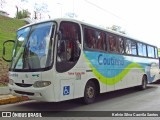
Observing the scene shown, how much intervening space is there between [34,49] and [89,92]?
8.98 ft

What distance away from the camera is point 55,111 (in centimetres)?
855

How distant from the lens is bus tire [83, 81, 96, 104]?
965 cm

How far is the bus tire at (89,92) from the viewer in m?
9.65

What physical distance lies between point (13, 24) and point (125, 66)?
2287 centimetres

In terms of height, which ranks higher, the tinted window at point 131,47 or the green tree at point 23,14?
the green tree at point 23,14

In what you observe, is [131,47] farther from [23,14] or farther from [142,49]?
[23,14]

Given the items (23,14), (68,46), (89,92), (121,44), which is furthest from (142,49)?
(23,14)

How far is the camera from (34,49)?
8.46m

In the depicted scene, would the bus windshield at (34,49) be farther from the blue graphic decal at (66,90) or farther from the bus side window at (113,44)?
the bus side window at (113,44)

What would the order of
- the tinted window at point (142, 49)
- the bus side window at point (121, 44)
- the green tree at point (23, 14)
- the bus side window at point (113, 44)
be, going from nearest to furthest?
the bus side window at point (113, 44) → the bus side window at point (121, 44) → the tinted window at point (142, 49) → the green tree at point (23, 14)

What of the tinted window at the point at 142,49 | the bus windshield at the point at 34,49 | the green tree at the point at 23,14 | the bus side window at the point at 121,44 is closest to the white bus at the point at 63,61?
the bus windshield at the point at 34,49

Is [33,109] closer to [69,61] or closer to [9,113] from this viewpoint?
[9,113]

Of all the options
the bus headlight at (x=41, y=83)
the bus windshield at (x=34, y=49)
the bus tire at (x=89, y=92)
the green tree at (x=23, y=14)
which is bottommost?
the bus tire at (x=89, y=92)

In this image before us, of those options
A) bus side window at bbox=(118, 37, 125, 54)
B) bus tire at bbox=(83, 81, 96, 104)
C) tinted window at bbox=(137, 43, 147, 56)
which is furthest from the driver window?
tinted window at bbox=(137, 43, 147, 56)
